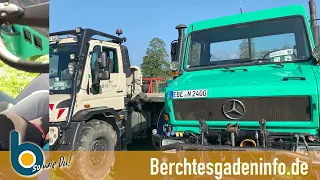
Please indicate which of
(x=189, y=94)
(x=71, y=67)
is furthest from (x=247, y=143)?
(x=71, y=67)

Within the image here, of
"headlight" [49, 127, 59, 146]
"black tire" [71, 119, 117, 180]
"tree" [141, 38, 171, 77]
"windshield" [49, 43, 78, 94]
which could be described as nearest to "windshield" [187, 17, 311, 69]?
"black tire" [71, 119, 117, 180]

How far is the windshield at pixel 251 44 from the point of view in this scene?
4418 mm

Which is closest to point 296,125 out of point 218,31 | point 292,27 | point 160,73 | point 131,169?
point 292,27

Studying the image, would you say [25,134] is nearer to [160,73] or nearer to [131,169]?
[131,169]

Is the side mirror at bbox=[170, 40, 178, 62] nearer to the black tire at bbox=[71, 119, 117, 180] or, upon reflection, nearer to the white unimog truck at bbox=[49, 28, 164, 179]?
the white unimog truck at bbox=[49, 28, 164, 179]

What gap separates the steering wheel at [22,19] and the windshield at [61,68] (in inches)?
78.1

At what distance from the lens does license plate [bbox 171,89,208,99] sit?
13.8 feet

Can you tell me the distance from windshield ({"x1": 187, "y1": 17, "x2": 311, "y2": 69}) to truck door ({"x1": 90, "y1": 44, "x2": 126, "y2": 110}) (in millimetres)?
1682

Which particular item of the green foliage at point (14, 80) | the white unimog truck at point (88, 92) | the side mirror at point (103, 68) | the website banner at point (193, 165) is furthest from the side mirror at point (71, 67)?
the green foliage at point (14, 80)

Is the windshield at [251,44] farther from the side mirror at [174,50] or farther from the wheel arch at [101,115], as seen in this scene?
the wheel arch at [101,115]

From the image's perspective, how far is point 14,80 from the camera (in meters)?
3.30

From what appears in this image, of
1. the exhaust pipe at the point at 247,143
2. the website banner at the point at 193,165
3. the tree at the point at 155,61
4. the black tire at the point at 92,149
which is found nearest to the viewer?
the website banner at the point at 193,165

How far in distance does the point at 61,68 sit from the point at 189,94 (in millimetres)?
2458

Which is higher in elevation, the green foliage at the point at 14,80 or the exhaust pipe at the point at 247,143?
the green foliage at the point at 14,80
